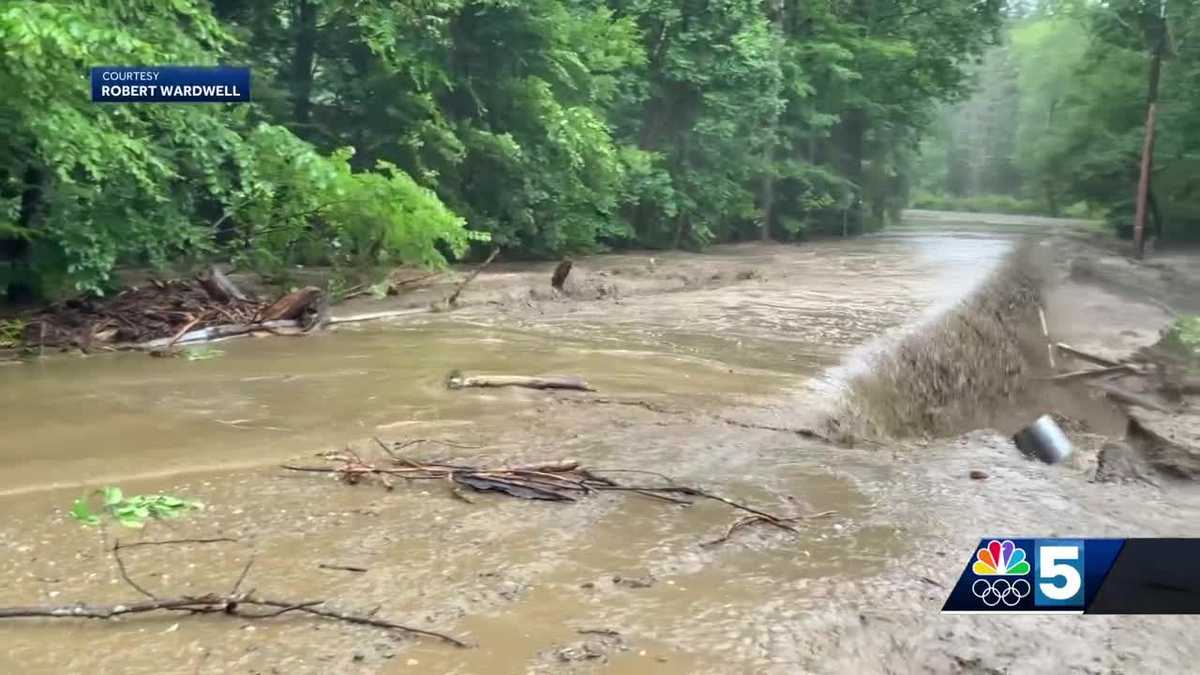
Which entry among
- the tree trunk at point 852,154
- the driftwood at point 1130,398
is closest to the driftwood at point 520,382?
the driftwood at point 1130,398

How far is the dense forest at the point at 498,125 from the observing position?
37.1 ft

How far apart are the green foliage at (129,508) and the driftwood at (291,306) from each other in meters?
6.75

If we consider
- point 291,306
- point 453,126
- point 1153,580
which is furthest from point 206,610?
point 453,126

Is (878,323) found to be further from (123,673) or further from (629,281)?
(123,673)

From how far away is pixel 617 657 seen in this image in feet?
12.9

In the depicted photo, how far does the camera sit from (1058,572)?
13.7 feet

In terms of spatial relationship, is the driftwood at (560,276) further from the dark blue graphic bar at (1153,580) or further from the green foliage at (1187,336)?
the dark blue graphic bar at (1153,580)

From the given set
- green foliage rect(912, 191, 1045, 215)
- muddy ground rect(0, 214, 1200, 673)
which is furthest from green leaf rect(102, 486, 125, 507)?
green foliage rect(912, 191, 1045, 215)

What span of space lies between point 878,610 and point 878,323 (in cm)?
982

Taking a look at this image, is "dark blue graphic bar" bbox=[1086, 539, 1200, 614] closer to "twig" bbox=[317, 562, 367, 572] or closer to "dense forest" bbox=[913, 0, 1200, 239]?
"twig" bbox=[317, 562, 367, 572]

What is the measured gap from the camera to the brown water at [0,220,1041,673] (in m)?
4.00

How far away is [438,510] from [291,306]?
7.48 m

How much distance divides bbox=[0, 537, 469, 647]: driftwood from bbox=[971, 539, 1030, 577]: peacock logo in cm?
215

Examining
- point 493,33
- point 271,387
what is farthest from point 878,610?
point 493,33
